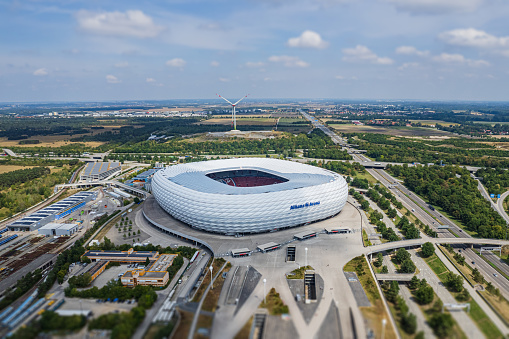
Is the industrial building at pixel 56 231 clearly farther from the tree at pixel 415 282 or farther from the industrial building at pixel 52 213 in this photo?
the tree at pixel 415 282

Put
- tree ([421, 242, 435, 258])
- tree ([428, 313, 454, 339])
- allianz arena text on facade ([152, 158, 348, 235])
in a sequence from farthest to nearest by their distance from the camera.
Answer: allianz arena text on facade ([152, 158, 348, 235]) → tree ([421, 242, 435, 258]) → tree ([428, 313, 454, 339])

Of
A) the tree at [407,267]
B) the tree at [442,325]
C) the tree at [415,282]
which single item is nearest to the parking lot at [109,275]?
the tree at [442,325]

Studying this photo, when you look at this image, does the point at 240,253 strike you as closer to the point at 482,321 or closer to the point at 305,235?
the point at 305,235

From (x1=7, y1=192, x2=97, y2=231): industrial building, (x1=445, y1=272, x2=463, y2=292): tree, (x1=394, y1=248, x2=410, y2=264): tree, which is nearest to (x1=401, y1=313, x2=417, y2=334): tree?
(x1=445, y1=272, x2=463, y2=292): tree

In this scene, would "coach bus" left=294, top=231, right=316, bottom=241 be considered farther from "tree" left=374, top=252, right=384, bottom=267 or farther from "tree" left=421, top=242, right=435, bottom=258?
"tree" left=421, top=242, right=435, bottom=258

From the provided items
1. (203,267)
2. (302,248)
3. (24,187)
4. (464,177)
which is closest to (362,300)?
(302,248)
